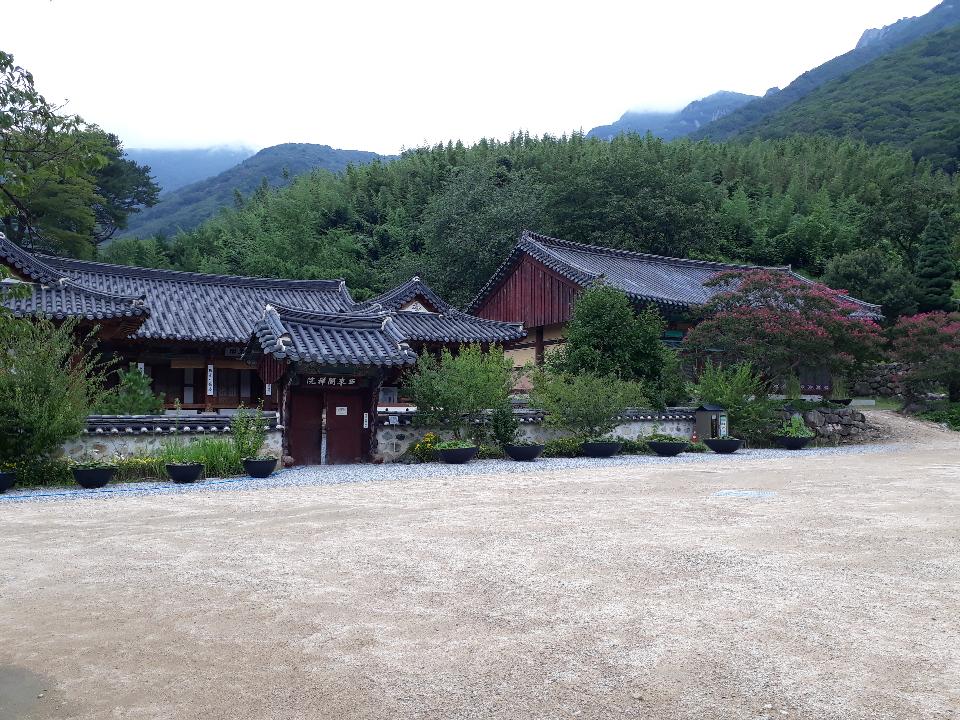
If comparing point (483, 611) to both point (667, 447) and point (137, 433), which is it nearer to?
point (137, 433)

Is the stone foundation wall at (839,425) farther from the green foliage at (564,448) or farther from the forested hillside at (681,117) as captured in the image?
the forested hillside at (681,117)

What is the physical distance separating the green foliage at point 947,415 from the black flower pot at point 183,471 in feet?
81.2

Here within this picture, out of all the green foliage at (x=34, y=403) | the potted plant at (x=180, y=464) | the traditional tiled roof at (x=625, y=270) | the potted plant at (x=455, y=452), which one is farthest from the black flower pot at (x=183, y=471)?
the traditional tiled roof at (x=625, y=270)

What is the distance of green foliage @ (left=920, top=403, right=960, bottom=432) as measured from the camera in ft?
85.9

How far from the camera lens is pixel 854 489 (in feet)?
38.6

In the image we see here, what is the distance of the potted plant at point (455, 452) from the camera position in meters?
16.0

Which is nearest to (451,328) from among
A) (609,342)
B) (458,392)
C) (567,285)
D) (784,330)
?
(567,285)

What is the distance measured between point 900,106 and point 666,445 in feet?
240

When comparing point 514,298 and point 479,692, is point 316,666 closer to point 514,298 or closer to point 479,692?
point 479,692

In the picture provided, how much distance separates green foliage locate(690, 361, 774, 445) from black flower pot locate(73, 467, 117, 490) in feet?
50.4

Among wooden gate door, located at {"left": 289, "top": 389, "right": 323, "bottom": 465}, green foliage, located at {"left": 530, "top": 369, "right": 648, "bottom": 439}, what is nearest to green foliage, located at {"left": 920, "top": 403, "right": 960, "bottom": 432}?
green foliage, located at {"left": 530, "top": 369, "right": 648, "bottom": 439}

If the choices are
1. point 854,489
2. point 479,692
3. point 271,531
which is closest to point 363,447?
point 271,531

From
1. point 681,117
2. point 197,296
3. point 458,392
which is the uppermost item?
point 681,117

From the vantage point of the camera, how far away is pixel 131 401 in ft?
52.2
